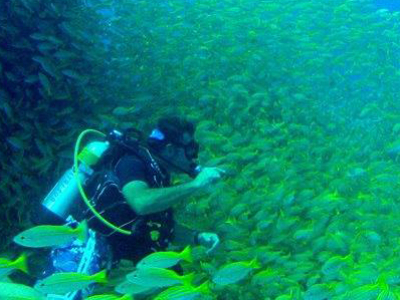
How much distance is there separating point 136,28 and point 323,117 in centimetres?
394

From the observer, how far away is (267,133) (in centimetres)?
816

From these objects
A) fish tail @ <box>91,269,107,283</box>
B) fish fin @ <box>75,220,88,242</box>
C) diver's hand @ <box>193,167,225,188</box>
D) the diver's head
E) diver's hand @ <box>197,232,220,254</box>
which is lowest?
diver's hand @ <box>197,232,220,254</box>

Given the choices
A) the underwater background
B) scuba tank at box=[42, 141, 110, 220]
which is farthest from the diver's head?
the underwater background

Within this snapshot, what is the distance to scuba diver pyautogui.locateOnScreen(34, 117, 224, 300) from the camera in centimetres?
414

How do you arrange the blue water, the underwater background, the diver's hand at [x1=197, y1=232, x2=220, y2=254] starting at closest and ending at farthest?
the diver's hand at [x1=197, y1=232, x2=220, y2=254] < the underwater background < the blue water

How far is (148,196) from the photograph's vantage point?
4.01 metres

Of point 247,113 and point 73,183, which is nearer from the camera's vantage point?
point 73,183

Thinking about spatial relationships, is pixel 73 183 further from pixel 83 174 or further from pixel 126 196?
pixel 126 196

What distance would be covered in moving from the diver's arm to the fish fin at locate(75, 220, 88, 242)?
443 mm

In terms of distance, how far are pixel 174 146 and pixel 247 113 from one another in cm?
423

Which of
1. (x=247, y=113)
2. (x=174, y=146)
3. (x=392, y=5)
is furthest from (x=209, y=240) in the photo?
(x=392, y=5)

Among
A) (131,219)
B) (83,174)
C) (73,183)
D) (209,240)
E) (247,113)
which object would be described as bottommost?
(209,240)

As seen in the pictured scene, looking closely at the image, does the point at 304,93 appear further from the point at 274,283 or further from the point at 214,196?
the point at 274,283

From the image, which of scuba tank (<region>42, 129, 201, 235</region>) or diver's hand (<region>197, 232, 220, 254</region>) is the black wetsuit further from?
diver's hand (<region>197, 232, 220, 254</region>)
